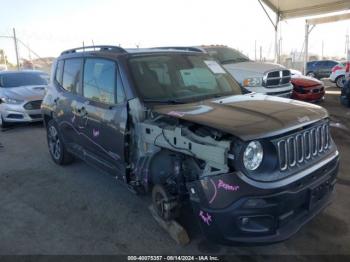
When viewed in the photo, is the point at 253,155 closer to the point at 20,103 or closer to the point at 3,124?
the point at 20,103

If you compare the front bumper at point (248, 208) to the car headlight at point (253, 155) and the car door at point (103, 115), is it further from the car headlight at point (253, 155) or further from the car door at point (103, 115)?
the car door at point (103, 115)

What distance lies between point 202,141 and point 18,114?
24.9ft

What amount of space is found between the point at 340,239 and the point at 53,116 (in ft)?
14.5

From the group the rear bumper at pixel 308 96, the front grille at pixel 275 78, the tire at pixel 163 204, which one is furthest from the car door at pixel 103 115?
the rear bumper at pixel 308 96

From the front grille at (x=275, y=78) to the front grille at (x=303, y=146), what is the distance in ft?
18.8

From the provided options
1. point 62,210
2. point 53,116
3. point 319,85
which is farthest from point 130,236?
point 319,85

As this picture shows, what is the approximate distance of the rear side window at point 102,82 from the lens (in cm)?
398

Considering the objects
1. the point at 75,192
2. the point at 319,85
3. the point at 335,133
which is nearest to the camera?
the point at 75,192

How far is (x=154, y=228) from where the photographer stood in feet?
12.3

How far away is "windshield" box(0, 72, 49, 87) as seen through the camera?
10.2m

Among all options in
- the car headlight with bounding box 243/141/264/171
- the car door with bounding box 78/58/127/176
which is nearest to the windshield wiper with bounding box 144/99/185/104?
the car door with bounding box 78/58/127/176

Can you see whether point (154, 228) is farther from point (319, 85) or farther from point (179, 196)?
point (319, 85)

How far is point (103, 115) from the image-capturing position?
13.5 ft

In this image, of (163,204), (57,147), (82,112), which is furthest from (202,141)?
(57,147)
